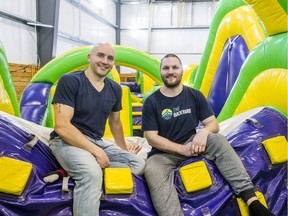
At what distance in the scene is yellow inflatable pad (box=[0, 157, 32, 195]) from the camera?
1.51 m

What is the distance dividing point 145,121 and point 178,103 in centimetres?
23

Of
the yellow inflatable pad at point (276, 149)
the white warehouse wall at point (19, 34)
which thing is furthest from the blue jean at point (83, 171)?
the white warehouse wall at point (19, 34)

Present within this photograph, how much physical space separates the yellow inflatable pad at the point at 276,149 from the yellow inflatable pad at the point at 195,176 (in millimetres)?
404

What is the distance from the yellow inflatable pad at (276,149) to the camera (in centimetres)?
183

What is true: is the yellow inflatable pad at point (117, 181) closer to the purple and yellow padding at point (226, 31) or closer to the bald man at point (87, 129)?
the bald man at point (87, 129)

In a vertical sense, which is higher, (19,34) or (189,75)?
(19,34)

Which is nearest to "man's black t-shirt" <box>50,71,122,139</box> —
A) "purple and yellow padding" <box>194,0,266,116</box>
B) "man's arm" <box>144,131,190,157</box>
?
"man's arm" <box>144,131,190,157</box>

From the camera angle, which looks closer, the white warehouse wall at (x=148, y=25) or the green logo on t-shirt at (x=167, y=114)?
the green logo on t-shirt at (x=167, y=114)

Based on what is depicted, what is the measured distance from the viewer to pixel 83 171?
1605mm

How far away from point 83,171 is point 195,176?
23.2 inches

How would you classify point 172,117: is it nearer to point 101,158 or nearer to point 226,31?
point 101,158

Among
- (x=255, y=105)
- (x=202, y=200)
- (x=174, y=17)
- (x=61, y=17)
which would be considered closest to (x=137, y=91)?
(x=61, y=17)

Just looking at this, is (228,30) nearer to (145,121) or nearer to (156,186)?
(145,121)

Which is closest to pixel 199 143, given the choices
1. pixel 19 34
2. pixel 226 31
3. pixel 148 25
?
pixel 226 31
